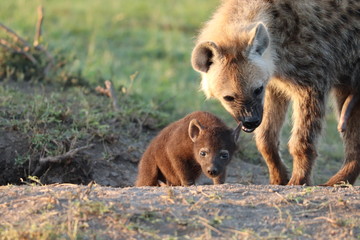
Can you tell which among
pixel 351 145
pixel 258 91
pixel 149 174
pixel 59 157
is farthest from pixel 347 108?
pixel 59 157

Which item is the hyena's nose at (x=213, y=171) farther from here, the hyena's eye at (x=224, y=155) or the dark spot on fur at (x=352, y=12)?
the dark spot on fur at (x=352, y=12)

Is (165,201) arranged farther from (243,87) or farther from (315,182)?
(315,182)

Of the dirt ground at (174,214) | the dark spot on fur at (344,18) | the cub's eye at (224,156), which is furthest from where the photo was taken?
the dark spot on fur at (344,18)

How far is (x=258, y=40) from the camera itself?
5.13 m

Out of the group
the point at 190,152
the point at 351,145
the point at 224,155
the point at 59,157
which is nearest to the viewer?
the point at 224,155

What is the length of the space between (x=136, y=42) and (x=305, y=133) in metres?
5.71

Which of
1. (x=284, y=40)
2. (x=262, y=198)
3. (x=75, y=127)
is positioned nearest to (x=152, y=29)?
(x=75, y=127)

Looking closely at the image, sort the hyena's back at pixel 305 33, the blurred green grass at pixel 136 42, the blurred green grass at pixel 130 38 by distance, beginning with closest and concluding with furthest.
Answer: the hyena's back at pixel 305 33
the blurred green grass at pixel 136 42
the blurred green grass at pixel 130 38

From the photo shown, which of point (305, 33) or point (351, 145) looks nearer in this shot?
point (305, 33)

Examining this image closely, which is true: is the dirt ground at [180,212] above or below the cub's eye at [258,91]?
below

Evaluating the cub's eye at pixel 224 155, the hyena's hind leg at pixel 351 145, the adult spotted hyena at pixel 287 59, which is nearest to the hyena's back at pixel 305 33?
the adult spotted hyena at pixel 287 59

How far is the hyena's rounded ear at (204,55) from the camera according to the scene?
5.16 m

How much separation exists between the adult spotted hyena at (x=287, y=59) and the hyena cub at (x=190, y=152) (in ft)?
0.60

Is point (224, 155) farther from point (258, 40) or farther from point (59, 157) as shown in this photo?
point (59, 157)
